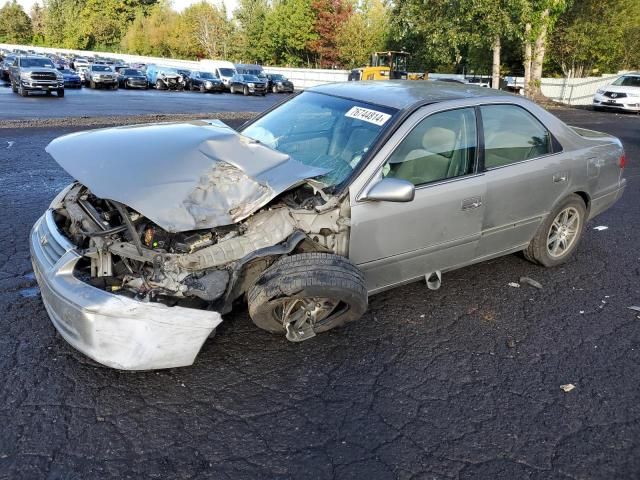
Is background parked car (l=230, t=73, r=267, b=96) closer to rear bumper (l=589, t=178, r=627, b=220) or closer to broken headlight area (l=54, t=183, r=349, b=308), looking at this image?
rear bumper (l=589, t=178, r=627, b=220)

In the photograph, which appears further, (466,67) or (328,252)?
(466,67)

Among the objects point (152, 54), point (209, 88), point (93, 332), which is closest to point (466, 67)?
point (209, 88)

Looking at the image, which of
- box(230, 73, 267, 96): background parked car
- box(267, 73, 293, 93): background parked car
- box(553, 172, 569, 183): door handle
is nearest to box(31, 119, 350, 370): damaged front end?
box(553, 172, 569, 183): door handle

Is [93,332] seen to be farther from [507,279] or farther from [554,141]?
[554,141]

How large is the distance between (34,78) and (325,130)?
76.1 feet

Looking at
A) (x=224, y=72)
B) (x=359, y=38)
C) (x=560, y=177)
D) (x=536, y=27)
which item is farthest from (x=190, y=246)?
(x=359, y=38)

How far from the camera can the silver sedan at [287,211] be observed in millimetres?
2834

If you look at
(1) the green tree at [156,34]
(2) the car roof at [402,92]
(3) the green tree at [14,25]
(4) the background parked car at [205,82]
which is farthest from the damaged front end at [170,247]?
(3) the green tree at [14,25]

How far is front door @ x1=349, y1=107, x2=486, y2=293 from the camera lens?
11.2ft

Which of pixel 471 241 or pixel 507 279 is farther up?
pixel 471 241

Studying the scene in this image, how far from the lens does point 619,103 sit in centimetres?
2323

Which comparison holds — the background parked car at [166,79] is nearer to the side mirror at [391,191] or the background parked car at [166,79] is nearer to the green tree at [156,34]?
the side mirror at [391,191]

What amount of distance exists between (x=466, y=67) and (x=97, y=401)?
45.5m

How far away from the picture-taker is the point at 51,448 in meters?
2.45
